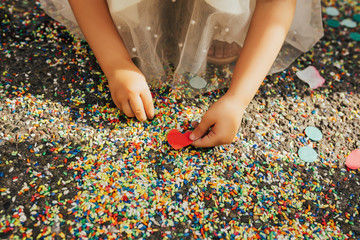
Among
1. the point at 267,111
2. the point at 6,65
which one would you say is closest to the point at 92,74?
the point at 6,65

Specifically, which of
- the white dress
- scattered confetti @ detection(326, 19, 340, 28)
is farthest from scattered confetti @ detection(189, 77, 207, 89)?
scattered confetti @ detection(326, 19, 340, 28)

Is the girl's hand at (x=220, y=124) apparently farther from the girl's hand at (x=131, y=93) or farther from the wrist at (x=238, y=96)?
the girl's hand at (x=131, y=93)

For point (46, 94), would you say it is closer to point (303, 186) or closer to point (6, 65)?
point (6, 65)

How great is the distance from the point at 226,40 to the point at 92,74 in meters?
0.46

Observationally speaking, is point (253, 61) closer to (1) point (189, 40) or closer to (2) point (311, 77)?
(1) point (189, 40)

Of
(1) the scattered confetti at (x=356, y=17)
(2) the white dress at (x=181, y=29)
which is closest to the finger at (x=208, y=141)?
(2) the white dress at (x=181, y=29)

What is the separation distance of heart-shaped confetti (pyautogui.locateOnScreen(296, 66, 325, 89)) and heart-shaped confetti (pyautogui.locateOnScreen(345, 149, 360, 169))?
28 centimetres

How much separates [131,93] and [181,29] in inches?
11.7

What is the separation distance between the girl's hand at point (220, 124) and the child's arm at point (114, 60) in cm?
16

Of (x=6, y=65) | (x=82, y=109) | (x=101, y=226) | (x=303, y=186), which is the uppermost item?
(x=6, y=65)

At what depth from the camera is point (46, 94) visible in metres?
1.03

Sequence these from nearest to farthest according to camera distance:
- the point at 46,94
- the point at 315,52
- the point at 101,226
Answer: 1. the point at 101,226
2. the point at 46,94
3. the point at 315,52

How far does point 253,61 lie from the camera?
37.8 inches

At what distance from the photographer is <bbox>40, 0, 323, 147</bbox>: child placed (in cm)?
93
